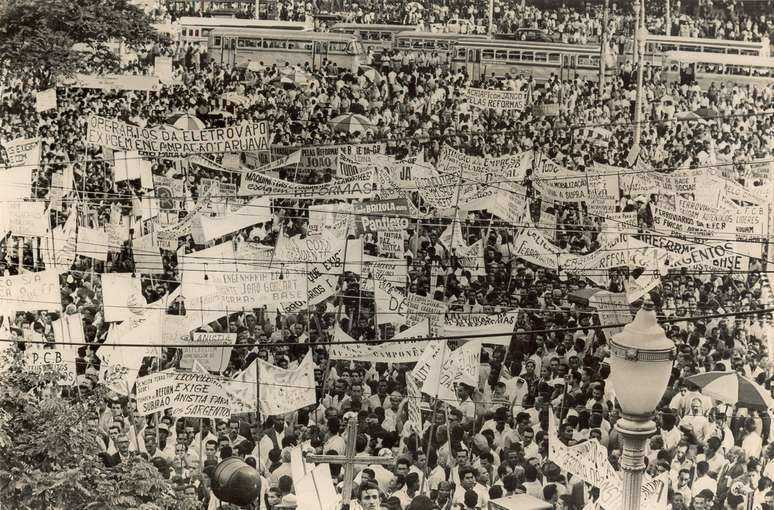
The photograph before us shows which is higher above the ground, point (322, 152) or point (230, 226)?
point (322, 152)

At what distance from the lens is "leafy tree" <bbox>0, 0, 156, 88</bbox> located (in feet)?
30.9

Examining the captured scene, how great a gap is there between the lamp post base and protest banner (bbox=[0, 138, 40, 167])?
7.29 meters

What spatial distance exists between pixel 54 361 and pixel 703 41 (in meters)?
6.04

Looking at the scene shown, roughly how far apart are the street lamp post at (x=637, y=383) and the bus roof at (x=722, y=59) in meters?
5.64

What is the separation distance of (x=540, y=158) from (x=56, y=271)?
173 inches

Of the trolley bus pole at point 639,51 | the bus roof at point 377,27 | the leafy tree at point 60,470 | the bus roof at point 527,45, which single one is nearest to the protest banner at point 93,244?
the leafy tree at point 60,470

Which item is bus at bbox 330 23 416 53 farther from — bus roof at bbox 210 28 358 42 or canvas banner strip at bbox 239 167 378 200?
canvas banner strip at bbox 239 167 378 200

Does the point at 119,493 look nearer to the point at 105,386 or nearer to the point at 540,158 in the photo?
the point at 105,386

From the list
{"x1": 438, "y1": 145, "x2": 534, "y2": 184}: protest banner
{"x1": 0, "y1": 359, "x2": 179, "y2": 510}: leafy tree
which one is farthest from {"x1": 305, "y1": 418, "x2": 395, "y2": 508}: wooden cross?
{"x1": 438, "y1": 145, "x2": 534, "y2": 184}: protest banner

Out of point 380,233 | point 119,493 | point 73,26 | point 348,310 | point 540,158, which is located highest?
point 73,26

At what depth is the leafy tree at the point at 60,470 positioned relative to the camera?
735 cm

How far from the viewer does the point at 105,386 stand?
349 inches

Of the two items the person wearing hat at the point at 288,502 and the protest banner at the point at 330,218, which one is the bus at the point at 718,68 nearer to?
the protest banner at the point at 330,218

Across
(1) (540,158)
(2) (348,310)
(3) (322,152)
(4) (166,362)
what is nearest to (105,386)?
(4) (166,362)
